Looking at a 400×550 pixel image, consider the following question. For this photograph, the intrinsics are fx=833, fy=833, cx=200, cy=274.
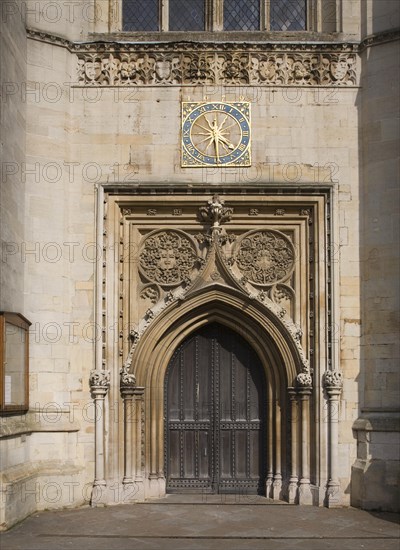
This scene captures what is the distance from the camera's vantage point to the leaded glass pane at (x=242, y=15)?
1359cm

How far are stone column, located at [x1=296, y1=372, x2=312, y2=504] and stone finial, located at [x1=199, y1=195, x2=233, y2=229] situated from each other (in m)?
2.66

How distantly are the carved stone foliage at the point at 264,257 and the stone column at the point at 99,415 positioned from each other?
2.71m

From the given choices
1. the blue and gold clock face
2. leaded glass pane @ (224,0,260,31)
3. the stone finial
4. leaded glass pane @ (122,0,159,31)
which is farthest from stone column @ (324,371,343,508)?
leaded glass pane @ (122,0,159,31)

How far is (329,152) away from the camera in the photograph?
1288 cm

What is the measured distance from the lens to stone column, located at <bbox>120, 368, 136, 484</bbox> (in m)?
12.5

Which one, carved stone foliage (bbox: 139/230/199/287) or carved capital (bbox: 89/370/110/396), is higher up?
carved stone foliage (bbox: 139/230/199/287)

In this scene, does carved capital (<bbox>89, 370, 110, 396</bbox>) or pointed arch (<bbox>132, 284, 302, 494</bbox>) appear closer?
carved capital (<bbox>89, 370, 110, 396</bbox>)

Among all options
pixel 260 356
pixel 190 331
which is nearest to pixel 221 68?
pixel 190 331

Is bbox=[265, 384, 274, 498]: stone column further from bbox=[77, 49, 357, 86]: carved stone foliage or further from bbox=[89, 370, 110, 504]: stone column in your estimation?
bbox=[77, 49, 357, 86]: carved stone foliage

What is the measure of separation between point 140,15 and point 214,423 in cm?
673

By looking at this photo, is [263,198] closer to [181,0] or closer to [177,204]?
[177,204]

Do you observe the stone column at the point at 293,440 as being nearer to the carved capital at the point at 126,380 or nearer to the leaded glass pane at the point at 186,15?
the carved capital at the point at 126,380

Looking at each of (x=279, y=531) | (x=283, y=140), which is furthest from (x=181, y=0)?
(x=279, y=531)

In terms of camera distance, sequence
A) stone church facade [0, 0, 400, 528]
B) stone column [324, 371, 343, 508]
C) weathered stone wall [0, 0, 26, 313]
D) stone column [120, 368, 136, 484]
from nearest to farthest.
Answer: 1. weathered stone wall [0, 0, 26, 313]
2. stone column [324, 371, 343, 508]
3. stone church facade [0, 0, 400, 528]
4. stone column [120, 368, 136, 484]
